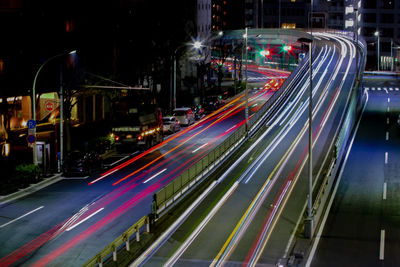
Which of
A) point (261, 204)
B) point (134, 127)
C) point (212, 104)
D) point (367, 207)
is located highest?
point (212, 104)

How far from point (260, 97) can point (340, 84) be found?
15.4 m

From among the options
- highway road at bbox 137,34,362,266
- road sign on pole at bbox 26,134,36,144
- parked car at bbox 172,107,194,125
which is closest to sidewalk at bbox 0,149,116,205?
road sign on pole at bbox 26,134,36,144

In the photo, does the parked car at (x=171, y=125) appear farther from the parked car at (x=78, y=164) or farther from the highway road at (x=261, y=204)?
the parked car at (x=78, y=164)

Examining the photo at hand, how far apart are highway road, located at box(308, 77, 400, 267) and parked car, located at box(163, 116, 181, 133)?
56.9 ft

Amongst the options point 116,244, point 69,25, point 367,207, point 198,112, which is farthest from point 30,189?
point 198,112

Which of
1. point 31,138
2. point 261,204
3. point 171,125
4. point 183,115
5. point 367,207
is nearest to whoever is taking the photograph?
point 261,204

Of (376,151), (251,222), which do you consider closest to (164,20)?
(376,151)

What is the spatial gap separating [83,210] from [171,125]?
89.5 ft

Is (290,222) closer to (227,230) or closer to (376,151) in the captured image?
(227,230)

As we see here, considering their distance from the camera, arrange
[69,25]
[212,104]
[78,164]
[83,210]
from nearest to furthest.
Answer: [83,210]
[78,164]
[69,25]
[212,104]

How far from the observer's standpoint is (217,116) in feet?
230

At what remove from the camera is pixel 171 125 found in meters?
59.2

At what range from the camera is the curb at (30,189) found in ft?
114

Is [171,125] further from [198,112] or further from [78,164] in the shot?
[78,164]
